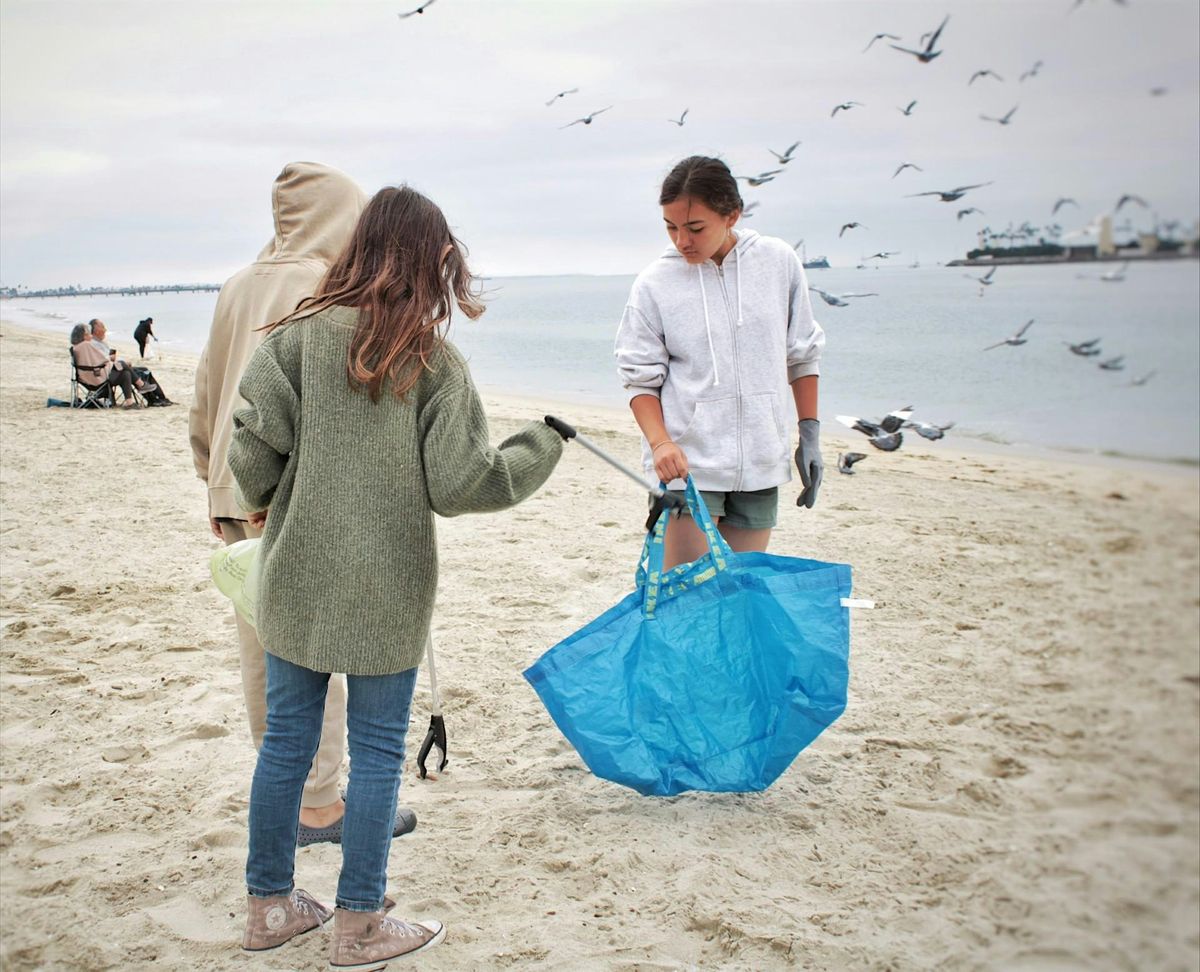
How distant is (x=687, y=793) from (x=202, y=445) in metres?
1.64

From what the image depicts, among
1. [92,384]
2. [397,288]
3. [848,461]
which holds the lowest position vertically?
[848,461]

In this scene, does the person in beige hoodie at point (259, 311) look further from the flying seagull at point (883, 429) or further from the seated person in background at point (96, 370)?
the seated person in background at point (96, 370)

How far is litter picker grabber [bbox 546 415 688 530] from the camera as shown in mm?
2010

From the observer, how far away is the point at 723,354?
103 inches

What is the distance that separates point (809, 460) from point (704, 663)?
734mm

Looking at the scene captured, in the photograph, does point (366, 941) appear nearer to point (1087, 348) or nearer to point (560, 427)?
point (560, 427)

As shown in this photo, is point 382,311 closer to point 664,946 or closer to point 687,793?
point 664,946

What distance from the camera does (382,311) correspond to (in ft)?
6.06

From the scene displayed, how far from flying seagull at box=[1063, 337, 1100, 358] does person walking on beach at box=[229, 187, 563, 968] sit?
1.04 meters

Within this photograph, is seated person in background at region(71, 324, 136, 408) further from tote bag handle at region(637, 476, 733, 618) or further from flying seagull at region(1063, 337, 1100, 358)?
flying seagull at region(1063, 337, 1100, 358)

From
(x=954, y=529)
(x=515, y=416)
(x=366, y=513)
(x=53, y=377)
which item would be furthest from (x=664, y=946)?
(x=53, y=377)

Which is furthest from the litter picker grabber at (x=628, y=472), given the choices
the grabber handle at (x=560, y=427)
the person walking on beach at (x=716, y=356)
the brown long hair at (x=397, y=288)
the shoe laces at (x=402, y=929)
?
the shoe laces at (x=402, y=929)

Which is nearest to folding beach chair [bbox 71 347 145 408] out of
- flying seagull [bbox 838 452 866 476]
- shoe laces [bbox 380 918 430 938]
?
flying seagull [bbox 838 452 866 476]

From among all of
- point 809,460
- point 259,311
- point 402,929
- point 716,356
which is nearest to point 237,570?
point 259,311
